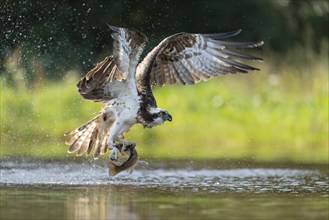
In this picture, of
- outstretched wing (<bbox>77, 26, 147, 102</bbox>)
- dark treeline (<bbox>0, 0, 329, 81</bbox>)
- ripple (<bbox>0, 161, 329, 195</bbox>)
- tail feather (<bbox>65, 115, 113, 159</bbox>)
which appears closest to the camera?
outstretched wing (<bbox>77, 26, 147, 102</bbox>)

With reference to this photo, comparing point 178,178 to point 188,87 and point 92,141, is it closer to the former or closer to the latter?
point 92,141

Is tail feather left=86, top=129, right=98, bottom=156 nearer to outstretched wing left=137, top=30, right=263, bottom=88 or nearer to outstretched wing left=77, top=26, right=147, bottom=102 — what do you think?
outstretched wing left=77, top=26, right=147, bottom=102

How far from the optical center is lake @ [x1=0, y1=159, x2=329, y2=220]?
325 inches

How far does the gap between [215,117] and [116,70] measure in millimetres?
5796

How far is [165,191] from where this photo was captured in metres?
9.74

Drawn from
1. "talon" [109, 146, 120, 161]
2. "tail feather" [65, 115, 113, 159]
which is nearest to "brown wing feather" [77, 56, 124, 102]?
"tail feather" [65, 115, 113, 159]

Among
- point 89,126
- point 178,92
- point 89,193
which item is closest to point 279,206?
point 89,193

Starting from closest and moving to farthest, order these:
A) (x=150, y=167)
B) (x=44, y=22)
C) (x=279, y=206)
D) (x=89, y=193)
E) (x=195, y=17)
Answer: (x=279, y=206), (x=89, y=193), (x=150, y=167), (x=44, y=22), (x=195, y=17)

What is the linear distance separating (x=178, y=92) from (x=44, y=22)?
7.99 feet

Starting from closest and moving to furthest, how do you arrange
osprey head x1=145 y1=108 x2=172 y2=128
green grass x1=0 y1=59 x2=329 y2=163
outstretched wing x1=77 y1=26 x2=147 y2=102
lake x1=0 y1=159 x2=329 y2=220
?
1. lake x1=0 y1=159 x2=329 y2=220
2. outstretched wing x1=77 y1=26 x2=147 y2=102
3. osprey head x1=145 y1=108 x2=172 y2=128
4. green grass x1=0 y1=59 x2=329 y2=163

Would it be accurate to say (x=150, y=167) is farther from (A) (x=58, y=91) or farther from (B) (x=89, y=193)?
(A) (x=58, y=91)

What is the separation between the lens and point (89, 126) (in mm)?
10875

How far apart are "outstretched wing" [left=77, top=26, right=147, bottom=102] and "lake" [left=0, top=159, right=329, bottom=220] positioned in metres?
0.91

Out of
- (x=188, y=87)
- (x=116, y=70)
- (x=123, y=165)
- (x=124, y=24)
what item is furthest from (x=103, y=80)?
(x=124, y=24)
